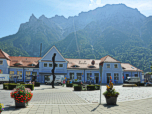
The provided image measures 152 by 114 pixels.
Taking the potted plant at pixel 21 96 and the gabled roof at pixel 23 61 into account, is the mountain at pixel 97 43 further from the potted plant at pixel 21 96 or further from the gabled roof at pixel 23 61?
the potted plant at pixel 21 96

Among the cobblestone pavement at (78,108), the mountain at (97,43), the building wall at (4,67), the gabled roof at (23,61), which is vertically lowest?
the cobblestone pavement at (78,108)

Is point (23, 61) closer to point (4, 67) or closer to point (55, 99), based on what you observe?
point (4, 67)

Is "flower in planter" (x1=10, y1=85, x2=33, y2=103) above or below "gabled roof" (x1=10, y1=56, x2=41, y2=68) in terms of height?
below

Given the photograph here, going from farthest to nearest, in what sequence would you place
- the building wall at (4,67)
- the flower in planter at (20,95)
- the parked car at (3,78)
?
the building wall at (4,67)
the parked car at (3,78)
the flower in planter at (20,95)

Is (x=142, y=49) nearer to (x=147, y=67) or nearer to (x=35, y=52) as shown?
(x=147, y=67)

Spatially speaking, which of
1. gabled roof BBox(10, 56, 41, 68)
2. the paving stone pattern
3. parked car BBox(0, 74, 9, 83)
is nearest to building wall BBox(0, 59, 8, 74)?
gabled roof BBox(10, 56, 41, 68)

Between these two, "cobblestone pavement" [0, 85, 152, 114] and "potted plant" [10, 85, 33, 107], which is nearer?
"cobblestone pavement" [0, 85, 152, 114]

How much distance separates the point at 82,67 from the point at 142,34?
14189cm

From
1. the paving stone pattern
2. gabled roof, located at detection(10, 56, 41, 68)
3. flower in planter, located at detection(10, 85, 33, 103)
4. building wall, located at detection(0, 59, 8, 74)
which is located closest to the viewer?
flower in planter, located at detection(10, 85, 33, 103)

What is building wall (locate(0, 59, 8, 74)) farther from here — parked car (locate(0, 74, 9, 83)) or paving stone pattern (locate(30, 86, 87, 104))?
paving stone pattern (locate(30, 86, 87, 104))

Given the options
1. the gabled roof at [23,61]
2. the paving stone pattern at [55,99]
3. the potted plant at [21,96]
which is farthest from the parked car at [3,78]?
the potted plant at [21,96]

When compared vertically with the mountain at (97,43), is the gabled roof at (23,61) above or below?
below

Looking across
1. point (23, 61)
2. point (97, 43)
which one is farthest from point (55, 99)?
point (97, 43)

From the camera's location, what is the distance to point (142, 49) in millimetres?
124688
